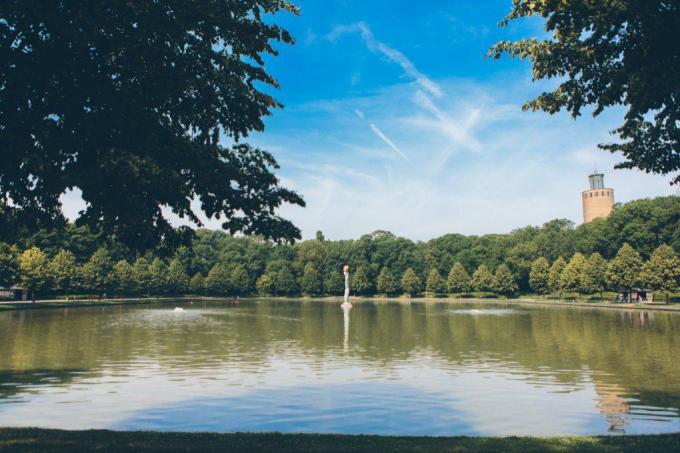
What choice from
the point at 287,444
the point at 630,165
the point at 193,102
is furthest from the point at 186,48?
the point at 630,165

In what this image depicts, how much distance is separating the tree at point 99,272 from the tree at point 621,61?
344 feet

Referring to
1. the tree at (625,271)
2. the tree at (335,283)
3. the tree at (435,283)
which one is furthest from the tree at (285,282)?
the tree at (625,271)

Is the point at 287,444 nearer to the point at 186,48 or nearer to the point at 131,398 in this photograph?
the point at 186,48

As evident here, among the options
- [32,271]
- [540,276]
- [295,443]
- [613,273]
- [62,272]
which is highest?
[62,272]

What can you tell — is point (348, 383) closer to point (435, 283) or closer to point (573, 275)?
point (573, 275)

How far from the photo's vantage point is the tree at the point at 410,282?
5531 inches

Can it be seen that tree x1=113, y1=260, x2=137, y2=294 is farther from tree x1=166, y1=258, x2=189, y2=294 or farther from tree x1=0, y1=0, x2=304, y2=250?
tree x1=0, y1=0, x2=304, y2=250

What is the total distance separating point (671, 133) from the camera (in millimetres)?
15516

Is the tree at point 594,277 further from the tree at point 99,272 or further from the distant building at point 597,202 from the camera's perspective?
the tree at point 99,272

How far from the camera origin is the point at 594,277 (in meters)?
95.4

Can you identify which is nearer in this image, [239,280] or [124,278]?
[124,278]

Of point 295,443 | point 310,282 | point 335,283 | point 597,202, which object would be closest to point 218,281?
point 310,282

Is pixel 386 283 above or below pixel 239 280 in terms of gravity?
below

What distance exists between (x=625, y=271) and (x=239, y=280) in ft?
322
